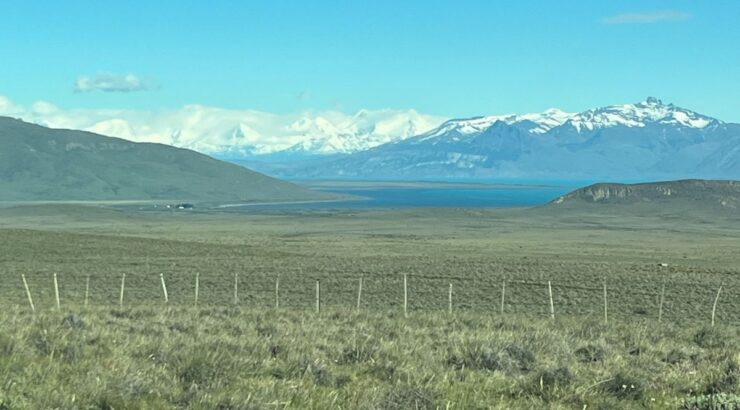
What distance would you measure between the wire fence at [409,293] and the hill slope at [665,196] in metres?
102

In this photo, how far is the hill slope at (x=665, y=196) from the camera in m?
135

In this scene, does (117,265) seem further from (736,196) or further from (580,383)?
(736,196)

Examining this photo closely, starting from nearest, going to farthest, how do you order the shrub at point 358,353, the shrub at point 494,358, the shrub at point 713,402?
the shrub at point 713,402, the shrub at point 494,358, the shrub at point 358,353

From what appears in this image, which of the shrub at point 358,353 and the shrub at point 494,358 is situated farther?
the shrub at point 358,353

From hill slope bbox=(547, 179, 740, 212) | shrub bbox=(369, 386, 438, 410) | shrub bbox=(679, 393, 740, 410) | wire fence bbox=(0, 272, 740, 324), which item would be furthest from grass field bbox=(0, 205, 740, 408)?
hill slope bbox=(547, 179, 740, 212)

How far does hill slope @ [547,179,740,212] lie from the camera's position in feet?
443

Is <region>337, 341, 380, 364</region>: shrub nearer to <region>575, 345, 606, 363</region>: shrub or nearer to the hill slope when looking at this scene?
<region>575, 345, 606, 363</region>: shrub

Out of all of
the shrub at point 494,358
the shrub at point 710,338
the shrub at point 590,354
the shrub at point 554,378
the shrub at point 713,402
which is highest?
the shrub at point 713,402

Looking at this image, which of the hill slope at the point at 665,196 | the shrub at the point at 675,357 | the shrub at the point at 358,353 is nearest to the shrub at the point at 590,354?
the shrub at the point at 675,357

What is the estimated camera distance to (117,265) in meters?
44.1

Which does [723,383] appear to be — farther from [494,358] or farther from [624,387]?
[494,358]

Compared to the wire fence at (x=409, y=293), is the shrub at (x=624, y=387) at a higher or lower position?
higher

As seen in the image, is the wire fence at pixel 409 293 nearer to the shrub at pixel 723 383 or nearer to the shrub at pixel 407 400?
the shrub at pixel 723 383

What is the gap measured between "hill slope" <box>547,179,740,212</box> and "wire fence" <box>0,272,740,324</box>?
102240 millimetres
